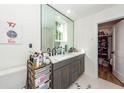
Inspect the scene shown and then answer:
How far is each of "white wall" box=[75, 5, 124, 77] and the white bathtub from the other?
2.58 meters

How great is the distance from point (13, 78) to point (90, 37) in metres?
2.96

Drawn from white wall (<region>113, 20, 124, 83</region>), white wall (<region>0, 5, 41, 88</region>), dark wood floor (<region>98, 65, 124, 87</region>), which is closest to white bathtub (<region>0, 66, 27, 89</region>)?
white wall (<region>0, 5, 41, 88</region>)

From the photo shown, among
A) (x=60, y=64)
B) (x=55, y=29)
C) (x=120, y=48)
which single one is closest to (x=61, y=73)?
(x=60, y=64)

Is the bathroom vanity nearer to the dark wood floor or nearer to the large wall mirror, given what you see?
the large wall mirror

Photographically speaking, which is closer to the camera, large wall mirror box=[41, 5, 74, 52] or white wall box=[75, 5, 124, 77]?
large wall mirror box=[41, 5, 74, 52]

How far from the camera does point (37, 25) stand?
8.06 feet

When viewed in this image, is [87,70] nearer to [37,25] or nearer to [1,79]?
[37,25]

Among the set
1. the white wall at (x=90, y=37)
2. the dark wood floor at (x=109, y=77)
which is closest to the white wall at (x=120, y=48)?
the dark wood floor at (x=109, y=77)

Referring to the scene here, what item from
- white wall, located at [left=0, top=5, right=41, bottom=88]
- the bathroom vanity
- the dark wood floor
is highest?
white wall, located at [left=0, top=5, right=41, bottom=88]

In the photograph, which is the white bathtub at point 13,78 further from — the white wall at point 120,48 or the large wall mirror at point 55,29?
the white wall at point 120,48

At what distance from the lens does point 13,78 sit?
1.87m

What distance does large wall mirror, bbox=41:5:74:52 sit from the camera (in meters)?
2.79

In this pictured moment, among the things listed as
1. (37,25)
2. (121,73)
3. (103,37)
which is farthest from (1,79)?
(103,37)

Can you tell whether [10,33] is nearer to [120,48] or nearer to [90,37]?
[90,37]
